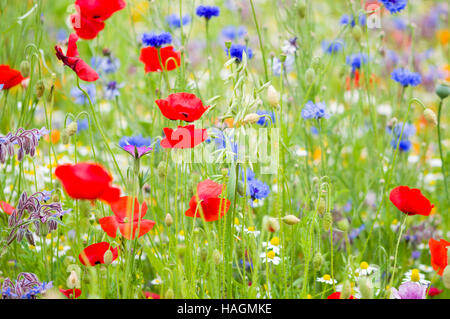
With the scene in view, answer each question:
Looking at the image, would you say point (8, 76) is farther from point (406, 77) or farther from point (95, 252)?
point (406, 77)

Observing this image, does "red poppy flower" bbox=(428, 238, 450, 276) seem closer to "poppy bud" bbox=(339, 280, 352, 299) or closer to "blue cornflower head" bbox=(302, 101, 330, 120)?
"poppy bud" bbox=(339, 280, 352, 299)

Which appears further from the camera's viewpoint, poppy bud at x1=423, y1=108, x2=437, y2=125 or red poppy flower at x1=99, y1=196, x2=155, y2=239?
poppy bud at x1=423, y1=108, x2=437, y2=125

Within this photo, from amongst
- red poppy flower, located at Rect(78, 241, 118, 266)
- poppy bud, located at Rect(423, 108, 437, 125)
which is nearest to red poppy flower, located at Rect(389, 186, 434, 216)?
poppy bud, located at Rect(423, 108, 437, 125)

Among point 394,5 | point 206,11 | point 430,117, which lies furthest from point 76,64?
point 394,5

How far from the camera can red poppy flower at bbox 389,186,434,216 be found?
39.1 inches

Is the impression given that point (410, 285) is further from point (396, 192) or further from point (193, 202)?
point (193, 202)

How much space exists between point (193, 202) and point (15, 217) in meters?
0.33

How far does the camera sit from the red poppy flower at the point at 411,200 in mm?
993

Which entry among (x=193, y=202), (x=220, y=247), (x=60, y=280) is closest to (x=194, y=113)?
(x=193, y=202)

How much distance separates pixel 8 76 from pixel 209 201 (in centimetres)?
48

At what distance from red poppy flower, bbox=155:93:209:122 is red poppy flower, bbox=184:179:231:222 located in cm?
12

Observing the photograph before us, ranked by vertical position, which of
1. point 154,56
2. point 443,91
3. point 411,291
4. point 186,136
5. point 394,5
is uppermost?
point 394,5

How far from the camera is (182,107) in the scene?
0.91 metres

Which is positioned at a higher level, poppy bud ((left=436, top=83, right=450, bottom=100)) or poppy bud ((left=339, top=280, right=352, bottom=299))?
poppy bud ((left=436, top=83, right=450, bottom=100))
